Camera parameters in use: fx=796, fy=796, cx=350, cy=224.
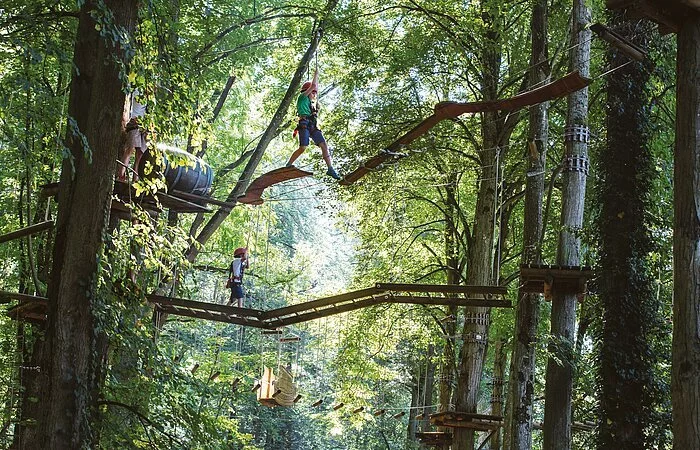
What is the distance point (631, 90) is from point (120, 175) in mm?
5924

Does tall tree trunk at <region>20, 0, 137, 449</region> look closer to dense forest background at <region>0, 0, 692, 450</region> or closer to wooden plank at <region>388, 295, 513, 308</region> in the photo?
dense forest background at <region>0, 0, 692, 450</region>

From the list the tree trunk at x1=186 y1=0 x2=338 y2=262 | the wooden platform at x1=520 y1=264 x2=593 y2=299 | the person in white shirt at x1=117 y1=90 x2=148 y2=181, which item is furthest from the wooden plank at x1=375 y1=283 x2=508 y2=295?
the tree trunk at x1=186 y1=0 x2=338 y2=262

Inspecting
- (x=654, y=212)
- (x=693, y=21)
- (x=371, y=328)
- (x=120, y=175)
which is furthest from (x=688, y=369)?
(x=371, y=328)

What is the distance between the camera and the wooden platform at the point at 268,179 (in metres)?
10.2

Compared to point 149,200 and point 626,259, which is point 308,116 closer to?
point 149,200

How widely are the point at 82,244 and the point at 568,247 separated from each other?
611 cm

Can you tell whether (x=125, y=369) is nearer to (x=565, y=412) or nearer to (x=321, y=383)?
(x=565, y=412)

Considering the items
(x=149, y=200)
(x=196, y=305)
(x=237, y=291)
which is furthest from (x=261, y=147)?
(x=149, y=200)

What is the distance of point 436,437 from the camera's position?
16.1 m

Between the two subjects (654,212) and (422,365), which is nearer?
(654,212)

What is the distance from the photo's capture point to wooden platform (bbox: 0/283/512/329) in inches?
327

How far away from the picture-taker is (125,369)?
8047 mm

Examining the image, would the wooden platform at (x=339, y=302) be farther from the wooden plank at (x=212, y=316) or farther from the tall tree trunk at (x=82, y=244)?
the tall tree trunk at (x=82, y=244)

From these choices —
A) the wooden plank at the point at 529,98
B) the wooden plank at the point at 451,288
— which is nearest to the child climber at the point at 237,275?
the wooden plank at the point at 451,288
